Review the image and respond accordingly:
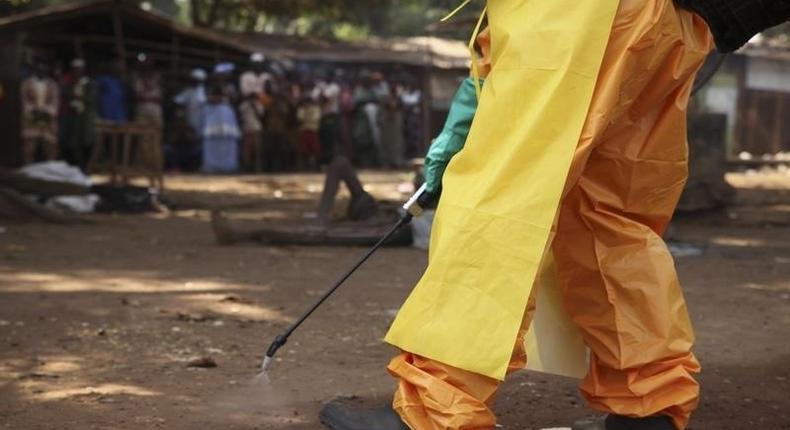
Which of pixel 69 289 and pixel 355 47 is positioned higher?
pixel 355 47

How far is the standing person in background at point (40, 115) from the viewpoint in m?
19.1

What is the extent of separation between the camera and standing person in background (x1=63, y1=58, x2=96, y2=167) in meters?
19.3

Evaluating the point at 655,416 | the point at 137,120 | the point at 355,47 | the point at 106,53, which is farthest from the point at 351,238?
the point at 355,47

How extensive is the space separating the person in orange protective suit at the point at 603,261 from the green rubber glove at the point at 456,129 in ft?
0.46

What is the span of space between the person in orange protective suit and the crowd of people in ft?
52.1

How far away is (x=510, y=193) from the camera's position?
11.1ft

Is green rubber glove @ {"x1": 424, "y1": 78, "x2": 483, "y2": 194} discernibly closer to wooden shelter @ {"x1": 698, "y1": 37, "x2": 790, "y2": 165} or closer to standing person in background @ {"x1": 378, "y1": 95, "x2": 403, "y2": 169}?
standing person in background @ {"x1": 378, "y1": 95, "x2": 403, "y2": 169}

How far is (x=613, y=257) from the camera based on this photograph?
3.75m

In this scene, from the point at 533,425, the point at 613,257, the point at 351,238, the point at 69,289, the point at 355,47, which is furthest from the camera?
the point at 355,47

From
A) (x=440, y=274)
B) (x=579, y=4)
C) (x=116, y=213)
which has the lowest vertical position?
(x=116, y=213)

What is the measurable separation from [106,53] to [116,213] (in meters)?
10.4

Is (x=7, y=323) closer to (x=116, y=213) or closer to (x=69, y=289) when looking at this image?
(x=69, y=289)

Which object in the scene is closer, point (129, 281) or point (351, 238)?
point (129, 281)

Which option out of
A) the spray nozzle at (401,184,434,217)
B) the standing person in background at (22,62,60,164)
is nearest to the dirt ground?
the spray nozzle at (401,184,434,217)
